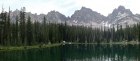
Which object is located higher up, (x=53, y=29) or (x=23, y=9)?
(x=23, y=9)

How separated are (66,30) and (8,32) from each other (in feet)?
328

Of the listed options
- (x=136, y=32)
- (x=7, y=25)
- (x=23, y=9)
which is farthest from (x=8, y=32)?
(x=136, y=32)

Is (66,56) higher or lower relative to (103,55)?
higher

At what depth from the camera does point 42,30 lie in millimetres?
141750

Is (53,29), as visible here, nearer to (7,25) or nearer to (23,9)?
(23,9)

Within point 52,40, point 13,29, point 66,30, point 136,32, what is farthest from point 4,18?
point 136,32

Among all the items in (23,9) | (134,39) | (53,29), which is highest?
(23,9)

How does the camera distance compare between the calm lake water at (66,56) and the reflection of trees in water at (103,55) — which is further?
the reflection of trees in water at (103,55)

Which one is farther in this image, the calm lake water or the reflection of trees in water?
the reflection of trees in water

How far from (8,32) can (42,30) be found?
134ft

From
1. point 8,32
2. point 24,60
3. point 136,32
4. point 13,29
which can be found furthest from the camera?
point 136,32

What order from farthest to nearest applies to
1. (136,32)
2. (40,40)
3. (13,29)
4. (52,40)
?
1. (136,32)
2. (52,40)
3. (40,40)
4. (13,29)

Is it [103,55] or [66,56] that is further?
[103,55]

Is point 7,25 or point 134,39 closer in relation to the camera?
point 7,25
